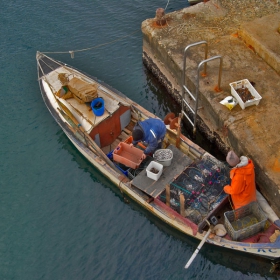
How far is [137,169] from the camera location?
34.5ft

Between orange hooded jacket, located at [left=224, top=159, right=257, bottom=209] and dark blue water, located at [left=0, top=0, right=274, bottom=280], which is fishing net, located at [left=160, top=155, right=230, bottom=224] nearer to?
orange hooded jacket, located at [left=224, top=159, right=257, bottom=209]

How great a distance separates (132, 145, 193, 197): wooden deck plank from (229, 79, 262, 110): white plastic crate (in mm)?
2404

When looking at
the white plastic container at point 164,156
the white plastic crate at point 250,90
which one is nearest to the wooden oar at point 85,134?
the white plastic container at point 164,156

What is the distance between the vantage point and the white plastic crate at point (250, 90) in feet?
35.2

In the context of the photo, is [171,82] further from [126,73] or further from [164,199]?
[164,199]

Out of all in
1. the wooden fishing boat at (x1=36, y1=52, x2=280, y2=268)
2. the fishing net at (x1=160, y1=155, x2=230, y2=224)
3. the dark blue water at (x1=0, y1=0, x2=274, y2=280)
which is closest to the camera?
the wooden fishing boat at (x1=36, y1=52, x2=280, y2=268)

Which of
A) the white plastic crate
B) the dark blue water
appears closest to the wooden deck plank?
the dark blue water

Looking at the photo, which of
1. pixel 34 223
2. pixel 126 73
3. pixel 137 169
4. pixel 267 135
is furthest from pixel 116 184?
pixel 126 73

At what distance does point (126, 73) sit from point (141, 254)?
26.1 feet

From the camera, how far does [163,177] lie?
392 inches

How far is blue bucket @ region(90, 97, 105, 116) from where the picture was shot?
36.7 ft

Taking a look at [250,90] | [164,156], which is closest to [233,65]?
[250,90]

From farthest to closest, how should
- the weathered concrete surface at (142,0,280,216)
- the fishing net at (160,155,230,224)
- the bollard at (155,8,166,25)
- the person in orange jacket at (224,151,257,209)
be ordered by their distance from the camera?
the bollard at (155,8,166,25) < the weathered concrete surface at (142,0,280,216) < the fishing net at (160,155,230,224) < the person in orange jacket at (224,151,257,209)

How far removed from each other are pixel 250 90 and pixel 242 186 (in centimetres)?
349
